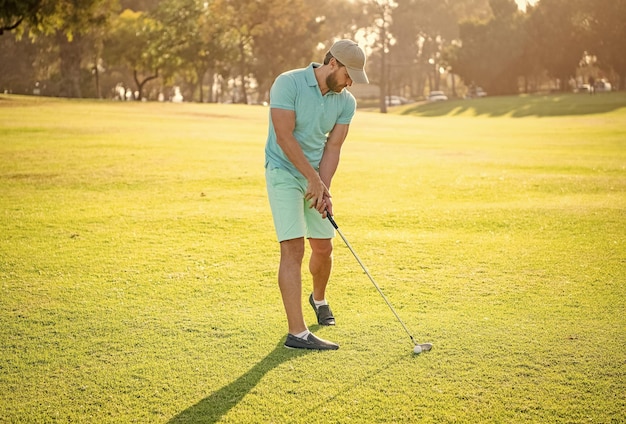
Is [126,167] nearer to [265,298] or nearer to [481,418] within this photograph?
[265,298]

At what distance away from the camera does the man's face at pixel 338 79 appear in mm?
6141

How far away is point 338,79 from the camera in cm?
618

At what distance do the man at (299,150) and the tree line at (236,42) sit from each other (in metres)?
36.9

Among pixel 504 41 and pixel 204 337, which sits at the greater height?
pixel 504 41

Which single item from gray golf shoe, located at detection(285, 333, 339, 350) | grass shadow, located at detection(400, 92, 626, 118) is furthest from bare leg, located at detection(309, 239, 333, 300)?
grass shadow, located at detection(400, 92, 626, 118)

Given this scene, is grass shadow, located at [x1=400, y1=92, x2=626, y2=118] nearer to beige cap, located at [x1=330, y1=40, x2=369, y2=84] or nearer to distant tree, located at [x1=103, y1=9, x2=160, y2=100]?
distant tree, located at [x1=103, y1=9, x2=160, y2=100]

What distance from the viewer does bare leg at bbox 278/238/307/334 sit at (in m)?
6.11

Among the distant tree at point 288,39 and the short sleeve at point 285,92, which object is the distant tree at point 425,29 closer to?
the distant tree at point 288,39

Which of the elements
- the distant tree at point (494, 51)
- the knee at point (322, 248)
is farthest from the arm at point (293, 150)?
the distant tree at point (494, 51)

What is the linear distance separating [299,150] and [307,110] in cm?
37

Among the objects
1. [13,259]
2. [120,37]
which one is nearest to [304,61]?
[120,37]

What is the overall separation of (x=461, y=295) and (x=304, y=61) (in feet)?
254

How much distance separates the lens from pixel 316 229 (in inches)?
261

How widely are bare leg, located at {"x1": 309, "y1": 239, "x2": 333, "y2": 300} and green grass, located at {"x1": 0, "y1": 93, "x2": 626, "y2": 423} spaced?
389mm
